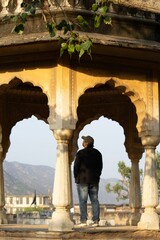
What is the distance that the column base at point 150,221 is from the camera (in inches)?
480

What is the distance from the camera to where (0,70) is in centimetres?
1259

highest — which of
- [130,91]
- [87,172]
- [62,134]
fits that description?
[130,91]

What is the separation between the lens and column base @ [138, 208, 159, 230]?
12195 mm

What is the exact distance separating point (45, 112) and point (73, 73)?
Result: 4.63m

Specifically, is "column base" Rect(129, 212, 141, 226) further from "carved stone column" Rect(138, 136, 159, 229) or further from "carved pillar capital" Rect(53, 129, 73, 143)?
"carved pillar capital" Rect(53, 129, 73, 143)

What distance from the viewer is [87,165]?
13.3 meters

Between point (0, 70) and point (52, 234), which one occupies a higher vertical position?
point (0, 70)

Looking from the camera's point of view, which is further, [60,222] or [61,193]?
[61,193]

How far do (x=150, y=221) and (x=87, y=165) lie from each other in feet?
5.92

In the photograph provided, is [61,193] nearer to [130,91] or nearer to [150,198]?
[150,198]

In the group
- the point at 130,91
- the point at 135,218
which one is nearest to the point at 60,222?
the point at 130,91

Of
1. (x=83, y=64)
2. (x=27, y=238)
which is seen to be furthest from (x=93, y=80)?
(x=27, y=238)

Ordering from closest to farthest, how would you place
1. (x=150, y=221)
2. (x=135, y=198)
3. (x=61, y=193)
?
(x=61, y=193)
(x=150, y=221)
(x=135, y=198)

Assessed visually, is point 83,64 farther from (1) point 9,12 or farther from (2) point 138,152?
(2) point 138,152
